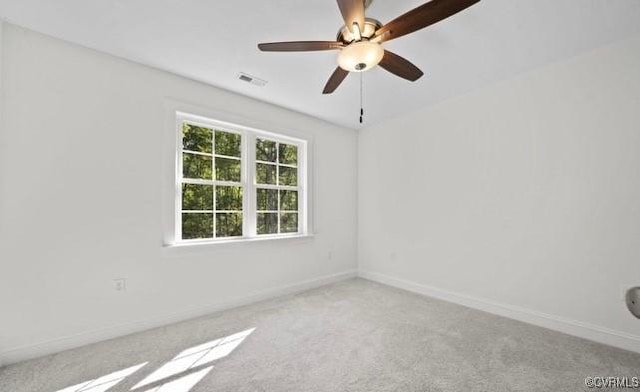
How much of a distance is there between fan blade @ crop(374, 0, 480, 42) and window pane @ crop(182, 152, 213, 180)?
2.27 m

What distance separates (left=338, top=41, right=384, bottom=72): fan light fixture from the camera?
1.66 m

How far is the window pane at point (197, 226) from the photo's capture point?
114 inches

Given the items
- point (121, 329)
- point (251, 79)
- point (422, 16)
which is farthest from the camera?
point (251, 79)

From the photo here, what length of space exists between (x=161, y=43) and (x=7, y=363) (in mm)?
2732

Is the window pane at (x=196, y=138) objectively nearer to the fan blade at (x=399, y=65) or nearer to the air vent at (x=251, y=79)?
the air vent at (x=251, y=79)

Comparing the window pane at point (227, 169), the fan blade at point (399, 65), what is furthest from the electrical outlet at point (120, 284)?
the fan blade at point (399, 65)

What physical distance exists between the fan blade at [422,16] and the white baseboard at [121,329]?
9.79 ft

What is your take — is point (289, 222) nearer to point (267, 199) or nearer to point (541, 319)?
point (267, 199)

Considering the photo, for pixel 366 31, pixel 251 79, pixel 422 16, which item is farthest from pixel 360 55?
pixel 251 79

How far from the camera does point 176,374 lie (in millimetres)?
1859

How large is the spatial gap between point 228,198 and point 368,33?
234 cm

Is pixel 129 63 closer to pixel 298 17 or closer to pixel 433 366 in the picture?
pixel 298 17

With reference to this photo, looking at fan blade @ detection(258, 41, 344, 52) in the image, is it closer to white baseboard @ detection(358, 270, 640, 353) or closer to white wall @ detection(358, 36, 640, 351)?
white wall @ detection(358, 36, 640, 351)

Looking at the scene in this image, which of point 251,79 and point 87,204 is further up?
point 251,79
